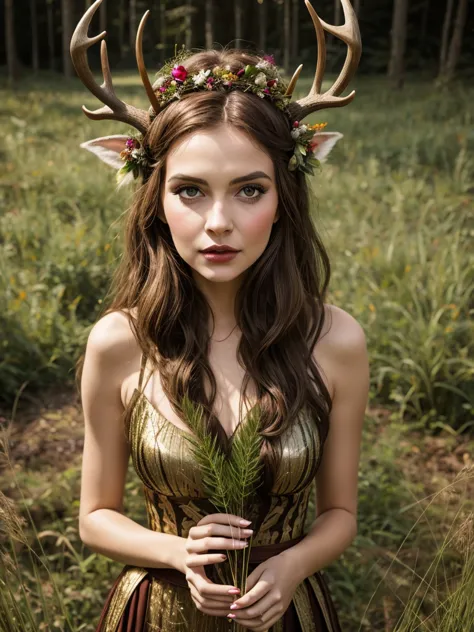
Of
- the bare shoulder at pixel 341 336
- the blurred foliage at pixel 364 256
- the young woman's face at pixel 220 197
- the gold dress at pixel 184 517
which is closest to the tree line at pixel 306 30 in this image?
the young woman's face at pixel 220 197

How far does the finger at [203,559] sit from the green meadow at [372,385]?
0.34 m

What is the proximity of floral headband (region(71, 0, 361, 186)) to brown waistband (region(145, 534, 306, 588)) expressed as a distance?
0.87m

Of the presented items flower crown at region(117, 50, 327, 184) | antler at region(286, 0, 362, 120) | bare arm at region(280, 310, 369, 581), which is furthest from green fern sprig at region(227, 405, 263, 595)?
antler at region(286, 0, 362, 120)

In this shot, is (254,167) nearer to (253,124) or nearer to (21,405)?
(253,124)

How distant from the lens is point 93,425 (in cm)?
189

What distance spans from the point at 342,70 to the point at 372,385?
251cm

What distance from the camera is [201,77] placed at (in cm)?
180

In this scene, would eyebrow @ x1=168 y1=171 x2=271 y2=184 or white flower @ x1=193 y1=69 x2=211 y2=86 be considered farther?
white flower @ x1=193 y1=69 x2=211 y2=86

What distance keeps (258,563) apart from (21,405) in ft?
8.61

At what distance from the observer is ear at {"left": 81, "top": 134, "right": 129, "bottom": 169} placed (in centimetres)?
195

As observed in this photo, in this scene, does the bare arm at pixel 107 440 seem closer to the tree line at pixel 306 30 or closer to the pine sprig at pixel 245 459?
the pine sprig at pixel 245 459

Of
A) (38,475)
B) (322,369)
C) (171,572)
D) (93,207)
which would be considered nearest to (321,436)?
(322,369)

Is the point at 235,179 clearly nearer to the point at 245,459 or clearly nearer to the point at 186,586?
the point at 245,459

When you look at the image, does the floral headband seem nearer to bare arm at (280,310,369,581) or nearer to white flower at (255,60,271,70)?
white flower at (255,60,271,70)
